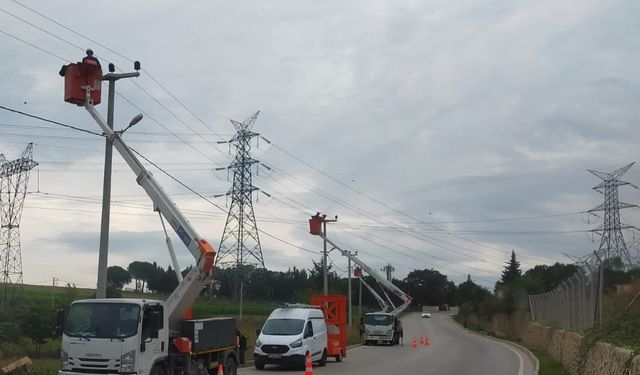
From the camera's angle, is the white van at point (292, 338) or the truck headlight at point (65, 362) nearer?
the truck headlight at point (65, 362)

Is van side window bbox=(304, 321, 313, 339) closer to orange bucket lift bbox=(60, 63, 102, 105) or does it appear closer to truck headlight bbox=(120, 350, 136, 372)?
orange bucket lift bbox=(60, 63, 102, 105)

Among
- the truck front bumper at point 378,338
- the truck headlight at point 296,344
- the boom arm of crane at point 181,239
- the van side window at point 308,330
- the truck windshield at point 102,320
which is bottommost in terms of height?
the truck front bumper at point 378,338

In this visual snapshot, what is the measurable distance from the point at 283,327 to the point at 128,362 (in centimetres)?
1226

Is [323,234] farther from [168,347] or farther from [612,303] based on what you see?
[168,347]

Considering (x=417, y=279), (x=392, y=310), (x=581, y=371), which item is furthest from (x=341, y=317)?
(x=417, y=279)

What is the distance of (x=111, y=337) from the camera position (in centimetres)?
1436

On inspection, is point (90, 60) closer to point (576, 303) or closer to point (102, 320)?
point (102, 320)

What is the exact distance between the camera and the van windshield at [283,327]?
25.7 meters

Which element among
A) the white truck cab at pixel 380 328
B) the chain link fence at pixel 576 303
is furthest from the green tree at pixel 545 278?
the chain link fence at pixel 576 303

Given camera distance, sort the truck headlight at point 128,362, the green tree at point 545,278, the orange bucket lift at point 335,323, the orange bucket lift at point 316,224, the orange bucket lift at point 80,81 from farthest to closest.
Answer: the green tree at point 545,278 < the orange bucket lift at point 316,224 < the orange bucket lift at point 335,323 < the orange bucket lift at point 80,81 < the truck headlight at point 128,362

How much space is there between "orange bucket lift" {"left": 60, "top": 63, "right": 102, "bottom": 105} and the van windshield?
33.1 ft

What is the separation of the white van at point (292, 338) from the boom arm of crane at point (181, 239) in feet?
26.1

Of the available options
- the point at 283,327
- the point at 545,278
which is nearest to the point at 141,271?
the point at 545,278

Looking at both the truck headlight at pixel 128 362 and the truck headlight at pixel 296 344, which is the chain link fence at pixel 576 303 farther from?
the truck headlight at pixel 128 362
